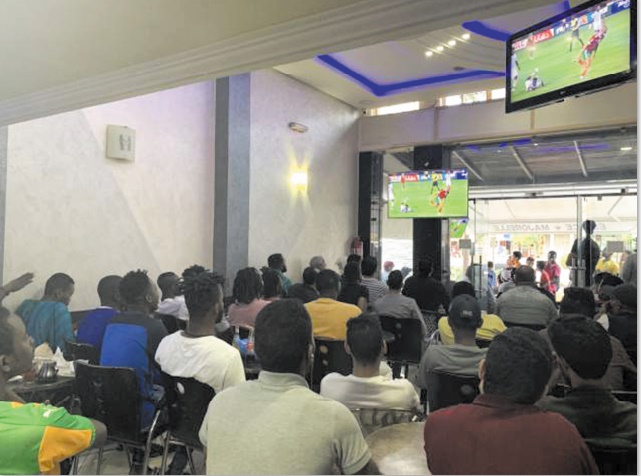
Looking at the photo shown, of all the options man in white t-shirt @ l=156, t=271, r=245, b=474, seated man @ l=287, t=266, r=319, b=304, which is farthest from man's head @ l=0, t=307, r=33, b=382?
seated man @ l=287, t=266, r=319, b=304

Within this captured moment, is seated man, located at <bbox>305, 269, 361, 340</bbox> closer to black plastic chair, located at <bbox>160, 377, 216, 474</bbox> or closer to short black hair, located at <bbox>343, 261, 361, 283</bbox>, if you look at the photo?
short black hair, located at <bbox>343, 261, 361, 283</bbox>

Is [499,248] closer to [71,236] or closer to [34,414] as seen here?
[71,236]

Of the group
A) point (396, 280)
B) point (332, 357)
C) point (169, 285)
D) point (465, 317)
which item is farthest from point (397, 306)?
point (169, 285)

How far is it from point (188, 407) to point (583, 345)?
5.29ft

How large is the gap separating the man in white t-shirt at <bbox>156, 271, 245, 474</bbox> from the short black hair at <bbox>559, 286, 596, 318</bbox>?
2148 millimetres

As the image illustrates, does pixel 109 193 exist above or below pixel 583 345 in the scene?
above

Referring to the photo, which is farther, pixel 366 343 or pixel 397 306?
pixel 397 306

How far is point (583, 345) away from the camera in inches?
64.2

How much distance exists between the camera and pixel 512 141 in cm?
713

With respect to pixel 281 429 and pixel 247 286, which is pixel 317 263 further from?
pixel 281 429

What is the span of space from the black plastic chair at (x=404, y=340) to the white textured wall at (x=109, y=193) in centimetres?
255

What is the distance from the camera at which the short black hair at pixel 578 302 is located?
3.08 m

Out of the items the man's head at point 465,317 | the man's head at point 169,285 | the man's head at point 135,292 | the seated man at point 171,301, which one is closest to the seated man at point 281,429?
the man's head at point 465,317

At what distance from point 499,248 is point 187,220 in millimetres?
5603
